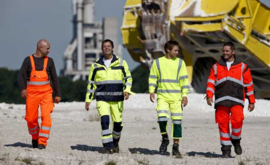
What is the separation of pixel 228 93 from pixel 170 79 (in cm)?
96

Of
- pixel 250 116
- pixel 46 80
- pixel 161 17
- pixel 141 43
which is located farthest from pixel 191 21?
pixel 46 80

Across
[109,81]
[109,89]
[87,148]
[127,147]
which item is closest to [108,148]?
[109,89]

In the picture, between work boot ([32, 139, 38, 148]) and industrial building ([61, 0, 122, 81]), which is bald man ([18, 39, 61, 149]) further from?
industrial building ([61, 0, 122, 81])

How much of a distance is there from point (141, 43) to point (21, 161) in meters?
38.4

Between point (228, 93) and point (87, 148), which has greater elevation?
point (228, 93)

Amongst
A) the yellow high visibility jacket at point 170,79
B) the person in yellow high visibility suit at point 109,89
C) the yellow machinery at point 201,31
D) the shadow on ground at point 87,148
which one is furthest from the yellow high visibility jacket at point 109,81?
the yellow machinery at point 201,31

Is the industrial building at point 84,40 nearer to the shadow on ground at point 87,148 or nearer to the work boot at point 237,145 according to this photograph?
the shadow on ground at point 87,148

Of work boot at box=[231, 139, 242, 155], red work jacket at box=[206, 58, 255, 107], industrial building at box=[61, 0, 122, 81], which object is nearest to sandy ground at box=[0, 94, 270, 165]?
work boot at box=[231, 139, 242, 155]

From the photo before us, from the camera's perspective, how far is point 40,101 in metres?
11.6

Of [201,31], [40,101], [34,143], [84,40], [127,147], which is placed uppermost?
[84,40]

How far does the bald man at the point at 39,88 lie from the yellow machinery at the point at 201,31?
2760cm

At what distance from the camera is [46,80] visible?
1168 centimetres

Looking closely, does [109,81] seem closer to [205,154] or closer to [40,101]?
[40,101]

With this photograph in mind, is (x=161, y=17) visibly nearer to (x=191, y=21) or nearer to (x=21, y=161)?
(x=191, y=21)
